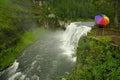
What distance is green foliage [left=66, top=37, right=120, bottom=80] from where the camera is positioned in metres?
18.1

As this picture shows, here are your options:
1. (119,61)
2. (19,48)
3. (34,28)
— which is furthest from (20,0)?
(119,61)

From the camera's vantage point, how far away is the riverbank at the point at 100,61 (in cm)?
1808

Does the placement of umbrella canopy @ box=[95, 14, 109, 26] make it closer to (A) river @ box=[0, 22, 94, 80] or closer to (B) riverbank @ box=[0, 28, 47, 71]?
(A) river @ box=[0, 22, 94, 80]

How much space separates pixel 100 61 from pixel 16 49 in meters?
27.1

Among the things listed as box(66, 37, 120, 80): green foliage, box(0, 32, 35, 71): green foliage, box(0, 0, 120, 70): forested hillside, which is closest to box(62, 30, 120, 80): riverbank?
box(66, 37, 120, 80): green foliage

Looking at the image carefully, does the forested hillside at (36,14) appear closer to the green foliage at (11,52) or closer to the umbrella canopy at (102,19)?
the green foliage at (11,52)

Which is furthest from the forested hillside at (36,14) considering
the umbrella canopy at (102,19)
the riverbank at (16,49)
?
the umbrella canopy at (102,19)

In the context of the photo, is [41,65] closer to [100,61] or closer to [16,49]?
[16,49]

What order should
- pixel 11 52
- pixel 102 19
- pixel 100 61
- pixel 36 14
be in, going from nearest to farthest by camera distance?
pixel 100 61
pixel 102 19
pixel 11 52
pixel 36 14

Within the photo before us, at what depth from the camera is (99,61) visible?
19.7 m

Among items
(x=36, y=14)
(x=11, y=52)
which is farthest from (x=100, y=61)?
(x=36, y=14)

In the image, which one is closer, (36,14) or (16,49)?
(16,49)

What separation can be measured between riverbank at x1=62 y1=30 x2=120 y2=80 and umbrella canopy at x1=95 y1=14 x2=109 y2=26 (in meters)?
4.66

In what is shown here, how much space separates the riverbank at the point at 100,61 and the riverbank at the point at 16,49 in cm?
1868
